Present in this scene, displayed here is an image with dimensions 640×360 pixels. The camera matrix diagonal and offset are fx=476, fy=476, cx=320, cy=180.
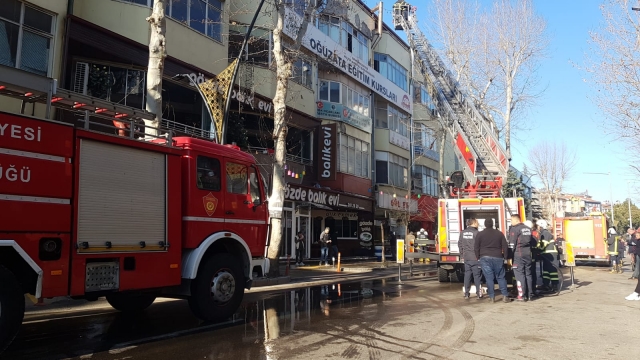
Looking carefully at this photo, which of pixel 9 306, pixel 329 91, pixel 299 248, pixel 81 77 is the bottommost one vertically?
pixel 9 306

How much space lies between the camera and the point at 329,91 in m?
25.9

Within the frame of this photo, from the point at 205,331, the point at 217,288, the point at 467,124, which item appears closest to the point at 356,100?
the point at 467,124

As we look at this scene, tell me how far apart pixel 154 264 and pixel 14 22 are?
8585 millimetres

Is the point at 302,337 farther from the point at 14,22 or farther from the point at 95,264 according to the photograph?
the point at 14,22

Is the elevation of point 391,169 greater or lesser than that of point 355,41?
lesser

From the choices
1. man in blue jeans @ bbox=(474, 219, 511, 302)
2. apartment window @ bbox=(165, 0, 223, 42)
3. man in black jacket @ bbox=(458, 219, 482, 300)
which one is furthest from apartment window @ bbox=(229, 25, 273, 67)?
man in blue jeans @ bbox=(474, 219, 511, 302)

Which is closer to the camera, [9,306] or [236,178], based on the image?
[9,306]

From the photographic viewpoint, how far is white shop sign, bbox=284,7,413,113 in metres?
21.5

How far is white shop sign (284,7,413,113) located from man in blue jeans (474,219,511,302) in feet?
38.1

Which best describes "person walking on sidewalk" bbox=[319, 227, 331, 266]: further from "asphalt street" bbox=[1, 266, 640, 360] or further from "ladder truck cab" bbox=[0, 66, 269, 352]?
"ladder truck cab" bbox=[0, 66, 269, 352]

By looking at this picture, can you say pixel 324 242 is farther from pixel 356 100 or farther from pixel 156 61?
pixel 156 61

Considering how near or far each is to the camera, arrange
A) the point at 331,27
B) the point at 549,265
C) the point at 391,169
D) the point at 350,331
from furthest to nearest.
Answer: the point at 391,169 < the point at 331,27 < the point at 549,265 < the point at 350,331

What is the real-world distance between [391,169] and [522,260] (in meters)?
21.2

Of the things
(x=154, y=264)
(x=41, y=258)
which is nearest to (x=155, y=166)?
(x=154, y=264)
